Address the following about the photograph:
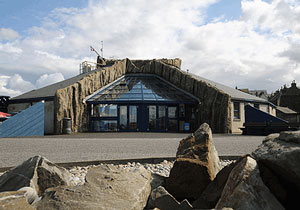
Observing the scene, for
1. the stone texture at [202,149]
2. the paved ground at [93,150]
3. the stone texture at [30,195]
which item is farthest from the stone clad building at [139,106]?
the stone texture at [30,195]

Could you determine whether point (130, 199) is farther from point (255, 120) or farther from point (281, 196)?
point (255, 120)

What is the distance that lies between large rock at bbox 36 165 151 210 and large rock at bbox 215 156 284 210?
101 cm

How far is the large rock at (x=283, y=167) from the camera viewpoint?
8.76 ft

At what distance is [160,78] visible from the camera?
1159 inches

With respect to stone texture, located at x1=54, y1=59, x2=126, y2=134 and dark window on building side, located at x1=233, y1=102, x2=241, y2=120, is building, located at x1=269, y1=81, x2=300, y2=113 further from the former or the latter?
stone texture, located at x1=54, y1=59, x2=126, y2=134

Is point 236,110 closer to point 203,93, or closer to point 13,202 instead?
point 203,93

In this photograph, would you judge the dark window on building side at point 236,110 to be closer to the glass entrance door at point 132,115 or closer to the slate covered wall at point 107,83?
the slate covered wall at point 107,83

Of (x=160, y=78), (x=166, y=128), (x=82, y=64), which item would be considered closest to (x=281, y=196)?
(x=166, y=128)

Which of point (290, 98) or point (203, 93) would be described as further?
point (290, 98)

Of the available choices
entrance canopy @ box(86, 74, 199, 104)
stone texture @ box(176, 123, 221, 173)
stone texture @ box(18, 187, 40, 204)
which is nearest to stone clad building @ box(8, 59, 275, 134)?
entrance canopy @ box(86, 74, 199, 104)

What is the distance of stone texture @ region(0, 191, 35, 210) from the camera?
7.77 feet

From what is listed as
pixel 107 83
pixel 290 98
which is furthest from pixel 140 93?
pixel 290 98

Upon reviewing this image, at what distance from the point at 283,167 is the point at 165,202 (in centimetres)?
148

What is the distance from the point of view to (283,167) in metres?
2.70
